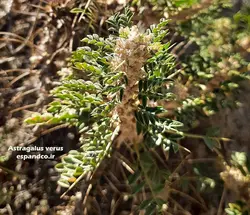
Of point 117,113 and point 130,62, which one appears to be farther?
point 117,113

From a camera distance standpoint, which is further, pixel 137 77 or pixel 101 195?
pixel 101 195

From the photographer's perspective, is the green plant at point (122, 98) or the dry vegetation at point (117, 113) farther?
the dry vegetation at point (117, 113)

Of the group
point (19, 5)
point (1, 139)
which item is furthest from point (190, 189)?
point (19, 5)

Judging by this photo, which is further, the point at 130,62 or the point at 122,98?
the point at 122,98

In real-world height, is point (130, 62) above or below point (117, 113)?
above

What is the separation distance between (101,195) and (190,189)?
1.13ft

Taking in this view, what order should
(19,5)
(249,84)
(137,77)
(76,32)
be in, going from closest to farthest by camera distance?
(137,77) < (249,84) < (76,32) < (19,5)

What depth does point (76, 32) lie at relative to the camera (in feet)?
6.06

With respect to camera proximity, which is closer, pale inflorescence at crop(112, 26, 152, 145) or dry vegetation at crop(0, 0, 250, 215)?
pale inflorescence at crop(112, 26, 152, 145)

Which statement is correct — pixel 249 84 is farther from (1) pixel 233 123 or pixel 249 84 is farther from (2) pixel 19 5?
(2) pixel 19 5

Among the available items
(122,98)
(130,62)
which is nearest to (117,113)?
(122,98)

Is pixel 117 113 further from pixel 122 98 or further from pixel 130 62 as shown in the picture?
pixel 130 62

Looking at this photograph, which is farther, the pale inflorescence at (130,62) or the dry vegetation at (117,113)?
the dry vegetation at (117,113)

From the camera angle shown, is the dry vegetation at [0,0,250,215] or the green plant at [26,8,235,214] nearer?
the green plant at [26,8,235,214]
